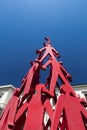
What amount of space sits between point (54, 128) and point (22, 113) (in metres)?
0.98

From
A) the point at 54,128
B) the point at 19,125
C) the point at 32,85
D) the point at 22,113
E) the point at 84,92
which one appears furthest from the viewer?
the point at 84,92

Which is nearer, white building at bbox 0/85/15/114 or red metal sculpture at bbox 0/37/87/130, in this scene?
red metal sculpture at bbox 0/37/87/130

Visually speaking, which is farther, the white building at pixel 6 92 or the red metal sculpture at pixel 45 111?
the white building at pixel 6 92

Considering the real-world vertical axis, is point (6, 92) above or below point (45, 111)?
above

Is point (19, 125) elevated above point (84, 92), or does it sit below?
below

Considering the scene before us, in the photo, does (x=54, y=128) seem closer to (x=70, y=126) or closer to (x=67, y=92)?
(x=70, y=126)

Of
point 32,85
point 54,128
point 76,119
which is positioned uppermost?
point 32,85

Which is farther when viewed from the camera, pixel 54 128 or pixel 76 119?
pixel 76 119

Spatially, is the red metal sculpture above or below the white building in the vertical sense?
below

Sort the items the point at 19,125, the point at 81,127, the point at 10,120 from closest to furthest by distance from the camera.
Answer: the point at 81,127 < the point at 10,120 < the point at 19,125

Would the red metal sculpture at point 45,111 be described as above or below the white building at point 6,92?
below

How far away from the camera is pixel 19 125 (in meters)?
3.46

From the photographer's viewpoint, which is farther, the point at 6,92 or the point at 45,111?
the point at 6,92

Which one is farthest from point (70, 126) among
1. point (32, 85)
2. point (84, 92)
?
point (84, 92)
